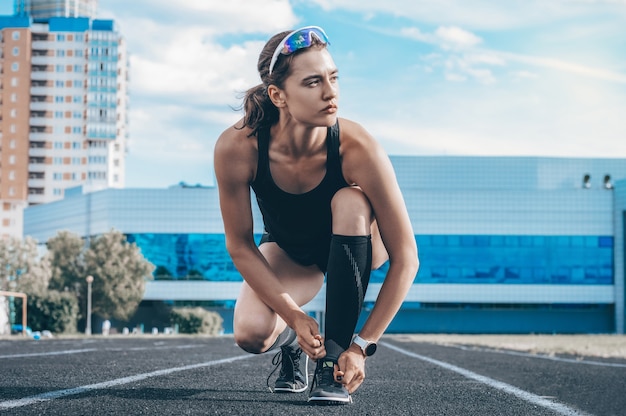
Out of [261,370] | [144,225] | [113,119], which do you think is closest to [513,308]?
[144,225]

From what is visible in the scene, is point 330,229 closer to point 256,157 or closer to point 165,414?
point 256,157

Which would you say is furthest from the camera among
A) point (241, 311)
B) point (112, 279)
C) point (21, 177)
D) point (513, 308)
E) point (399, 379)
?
point (21, 177)

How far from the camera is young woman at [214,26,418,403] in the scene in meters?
4.00

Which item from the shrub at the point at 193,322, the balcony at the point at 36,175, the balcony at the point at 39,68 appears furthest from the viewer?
the balcony at the point at 39,68

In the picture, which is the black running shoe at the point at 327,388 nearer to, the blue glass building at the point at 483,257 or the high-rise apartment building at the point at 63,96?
the blue glass building at the point at 483,257

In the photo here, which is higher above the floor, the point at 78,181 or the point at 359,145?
the point at 78,181

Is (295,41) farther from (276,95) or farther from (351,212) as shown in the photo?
(351,212)

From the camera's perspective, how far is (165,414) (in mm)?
3543

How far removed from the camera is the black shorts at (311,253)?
4.82 m

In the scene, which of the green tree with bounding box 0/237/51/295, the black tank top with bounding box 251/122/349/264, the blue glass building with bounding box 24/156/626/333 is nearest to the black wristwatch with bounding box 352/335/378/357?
the black tank top with bounding box 251/122/349/264

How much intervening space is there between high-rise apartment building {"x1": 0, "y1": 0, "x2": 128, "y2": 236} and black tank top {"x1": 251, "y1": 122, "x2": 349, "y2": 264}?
121969 mm

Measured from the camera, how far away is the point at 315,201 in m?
4.44

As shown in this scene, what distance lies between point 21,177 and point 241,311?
124 metres

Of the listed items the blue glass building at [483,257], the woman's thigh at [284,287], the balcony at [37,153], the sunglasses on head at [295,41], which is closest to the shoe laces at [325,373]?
the woman's thigh at [284,287]
